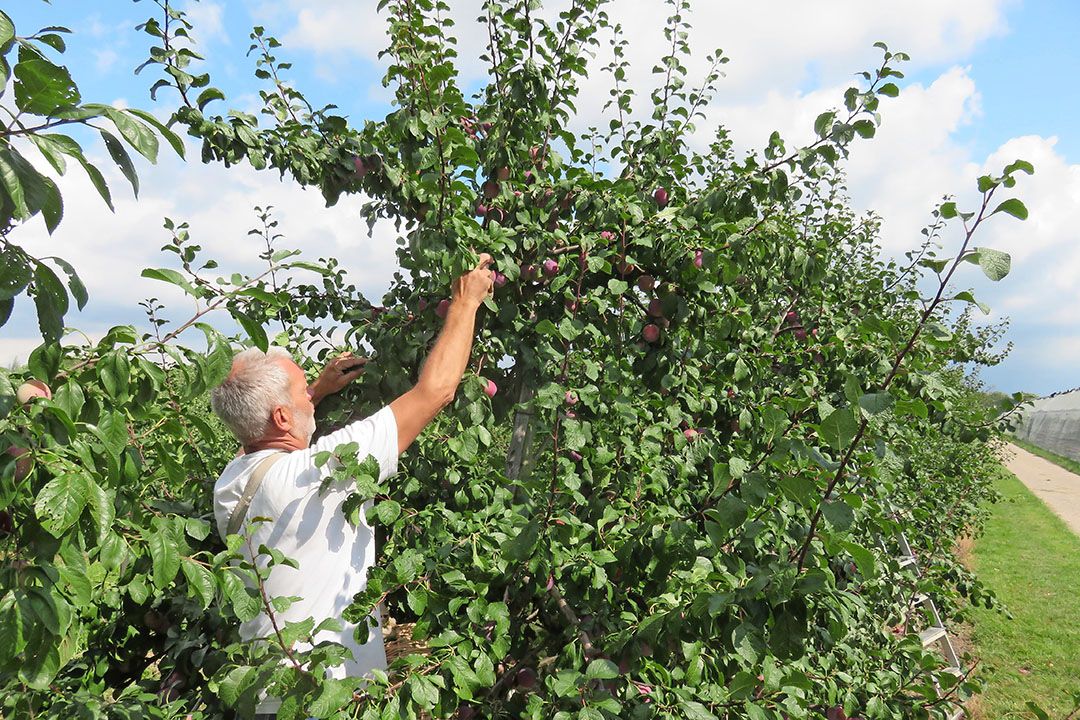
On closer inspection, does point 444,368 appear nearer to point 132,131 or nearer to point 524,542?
point 524,542

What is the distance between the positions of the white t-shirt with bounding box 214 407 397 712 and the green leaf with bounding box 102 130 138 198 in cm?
115

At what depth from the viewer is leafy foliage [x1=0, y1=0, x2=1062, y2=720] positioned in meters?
1.28

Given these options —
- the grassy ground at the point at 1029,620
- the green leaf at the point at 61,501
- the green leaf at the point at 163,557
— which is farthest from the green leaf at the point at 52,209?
the grassy ground at the point at 1029,620

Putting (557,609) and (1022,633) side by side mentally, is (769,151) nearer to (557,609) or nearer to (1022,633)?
(557,609)

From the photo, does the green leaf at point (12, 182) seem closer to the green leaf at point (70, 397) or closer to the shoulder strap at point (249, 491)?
the green leaf at point (70, 397)

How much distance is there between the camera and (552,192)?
277cm

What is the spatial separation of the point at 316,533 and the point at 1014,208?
1836 mm

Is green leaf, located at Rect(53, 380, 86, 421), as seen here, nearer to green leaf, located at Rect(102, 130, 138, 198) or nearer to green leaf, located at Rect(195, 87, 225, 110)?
green leaf, located at Rect(102, 130, 138, 198)

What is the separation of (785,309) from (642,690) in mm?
2806

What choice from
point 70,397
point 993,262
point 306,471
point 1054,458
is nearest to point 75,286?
point 70,397

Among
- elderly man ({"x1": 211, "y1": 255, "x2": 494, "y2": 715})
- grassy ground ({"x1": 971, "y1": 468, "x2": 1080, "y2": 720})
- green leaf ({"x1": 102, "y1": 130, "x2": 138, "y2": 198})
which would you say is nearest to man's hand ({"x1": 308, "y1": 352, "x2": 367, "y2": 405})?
elderly man ({"x1": 211, "y1": 255, "x2": 494, "y2": 715})

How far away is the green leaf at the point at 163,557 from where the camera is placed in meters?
1.27

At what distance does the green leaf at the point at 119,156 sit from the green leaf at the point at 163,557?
0.69 metres

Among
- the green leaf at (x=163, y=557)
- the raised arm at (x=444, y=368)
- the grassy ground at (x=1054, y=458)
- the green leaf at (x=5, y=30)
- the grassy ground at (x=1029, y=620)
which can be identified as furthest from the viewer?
the grassy ground at (x=1054, y=458)
